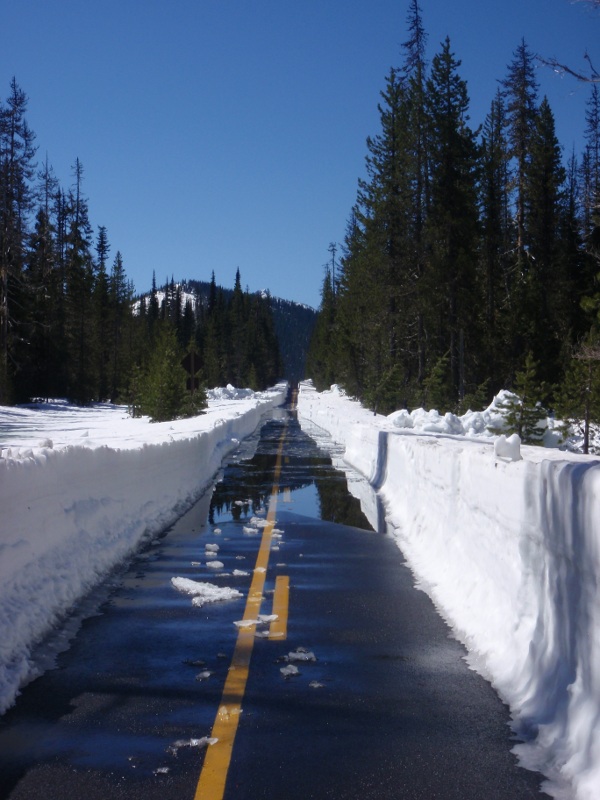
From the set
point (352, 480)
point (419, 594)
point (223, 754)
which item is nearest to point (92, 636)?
point (223, 754)

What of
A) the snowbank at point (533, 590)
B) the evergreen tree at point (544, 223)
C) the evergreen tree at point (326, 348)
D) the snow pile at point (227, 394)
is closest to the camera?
the snowbank at point (533, 590)

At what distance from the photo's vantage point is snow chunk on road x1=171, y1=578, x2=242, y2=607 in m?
7.51

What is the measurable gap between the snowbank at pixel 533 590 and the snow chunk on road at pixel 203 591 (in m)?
2.02

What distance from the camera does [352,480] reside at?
19375 millimetres

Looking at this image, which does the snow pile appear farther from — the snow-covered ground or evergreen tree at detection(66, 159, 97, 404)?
the snow-covered ground

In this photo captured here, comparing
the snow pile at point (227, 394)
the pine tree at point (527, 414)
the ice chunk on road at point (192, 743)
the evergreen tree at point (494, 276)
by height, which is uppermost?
the evergreen tree at point (494, 276)

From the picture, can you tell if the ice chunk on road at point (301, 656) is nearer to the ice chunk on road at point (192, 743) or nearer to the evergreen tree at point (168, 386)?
the ice chunk on road at point (192, 743)

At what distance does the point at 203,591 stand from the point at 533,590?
3538 mm

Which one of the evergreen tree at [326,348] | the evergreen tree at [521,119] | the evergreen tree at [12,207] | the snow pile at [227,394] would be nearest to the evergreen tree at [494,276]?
the evergreen tree at [521,119]

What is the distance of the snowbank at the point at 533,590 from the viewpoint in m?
4.11

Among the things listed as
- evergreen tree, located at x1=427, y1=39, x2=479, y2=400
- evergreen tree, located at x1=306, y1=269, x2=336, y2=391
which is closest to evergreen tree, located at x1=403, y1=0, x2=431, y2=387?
evergreen tree, located at x1=427, y1=39, x2=479, y2=400

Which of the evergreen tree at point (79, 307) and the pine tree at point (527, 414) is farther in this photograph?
the evergreen tree at point (79, 307)

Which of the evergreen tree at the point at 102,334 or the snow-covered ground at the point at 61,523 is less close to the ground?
the evergreen tree at the point at 102,334

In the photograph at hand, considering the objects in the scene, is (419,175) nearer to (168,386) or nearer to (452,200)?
(452,200)
